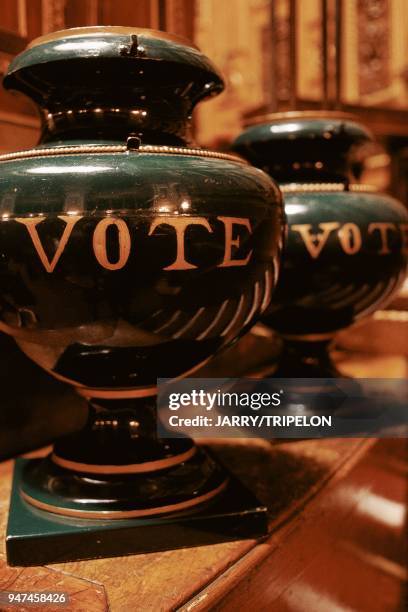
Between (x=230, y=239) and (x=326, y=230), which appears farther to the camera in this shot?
(x=326, y=230)

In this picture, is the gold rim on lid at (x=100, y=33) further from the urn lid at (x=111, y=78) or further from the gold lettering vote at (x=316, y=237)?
the gold lettering vote at (x=316, y=237)

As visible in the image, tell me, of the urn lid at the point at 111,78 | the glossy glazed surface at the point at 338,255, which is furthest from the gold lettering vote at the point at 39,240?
the glossy glazed surface at the point at 338,255

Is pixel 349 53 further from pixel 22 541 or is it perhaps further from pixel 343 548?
pixel 22 541

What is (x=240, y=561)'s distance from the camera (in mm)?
448

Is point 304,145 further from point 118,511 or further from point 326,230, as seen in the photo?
point 118,511

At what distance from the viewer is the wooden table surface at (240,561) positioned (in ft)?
1.33

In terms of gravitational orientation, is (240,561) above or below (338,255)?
below

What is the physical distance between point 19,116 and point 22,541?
45 centimetres

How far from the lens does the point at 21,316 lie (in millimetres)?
446

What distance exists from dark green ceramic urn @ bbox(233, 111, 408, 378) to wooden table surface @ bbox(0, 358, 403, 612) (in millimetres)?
140

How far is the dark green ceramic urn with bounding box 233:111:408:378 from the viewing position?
655 millimetres

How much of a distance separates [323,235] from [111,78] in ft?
0.91

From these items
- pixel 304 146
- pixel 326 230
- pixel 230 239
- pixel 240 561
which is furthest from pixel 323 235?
pixel 240 561

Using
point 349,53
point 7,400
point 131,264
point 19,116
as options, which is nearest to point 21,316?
point 131,264
